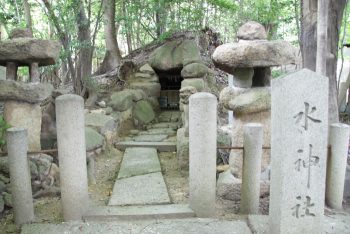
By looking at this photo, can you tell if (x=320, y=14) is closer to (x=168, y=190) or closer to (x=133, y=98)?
(x=168, y=190)

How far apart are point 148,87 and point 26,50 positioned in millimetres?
4505

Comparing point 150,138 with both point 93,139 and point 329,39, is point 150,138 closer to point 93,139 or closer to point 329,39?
point 93,139

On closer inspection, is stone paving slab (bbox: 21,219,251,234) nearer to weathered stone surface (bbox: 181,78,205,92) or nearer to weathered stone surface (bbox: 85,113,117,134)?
weathered stone surface (bbox: 85,113,117,134)

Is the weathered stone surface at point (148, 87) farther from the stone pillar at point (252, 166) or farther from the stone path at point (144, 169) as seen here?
the stone pillar at point (252, 166)

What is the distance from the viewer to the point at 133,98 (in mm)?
7980

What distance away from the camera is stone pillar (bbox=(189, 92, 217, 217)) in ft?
11.5

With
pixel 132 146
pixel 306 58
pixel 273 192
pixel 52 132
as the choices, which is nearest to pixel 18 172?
pixel 52 132


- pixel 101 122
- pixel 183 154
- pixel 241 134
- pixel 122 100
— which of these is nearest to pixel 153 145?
pixel 101 122

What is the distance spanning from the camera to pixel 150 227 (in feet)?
11.3

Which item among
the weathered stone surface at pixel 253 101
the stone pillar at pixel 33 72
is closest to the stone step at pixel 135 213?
the weathered stone surface at pixel 253 101

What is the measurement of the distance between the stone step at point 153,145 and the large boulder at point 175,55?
264 centimetres

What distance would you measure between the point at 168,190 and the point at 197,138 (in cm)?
128

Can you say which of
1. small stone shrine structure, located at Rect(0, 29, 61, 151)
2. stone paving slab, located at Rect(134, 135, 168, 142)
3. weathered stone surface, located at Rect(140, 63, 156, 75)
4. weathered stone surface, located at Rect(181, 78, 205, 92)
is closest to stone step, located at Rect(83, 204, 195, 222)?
small stone shrine structure, located at Rect(0, 29, 61, 151)

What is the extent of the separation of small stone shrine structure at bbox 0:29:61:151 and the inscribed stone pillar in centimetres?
305
